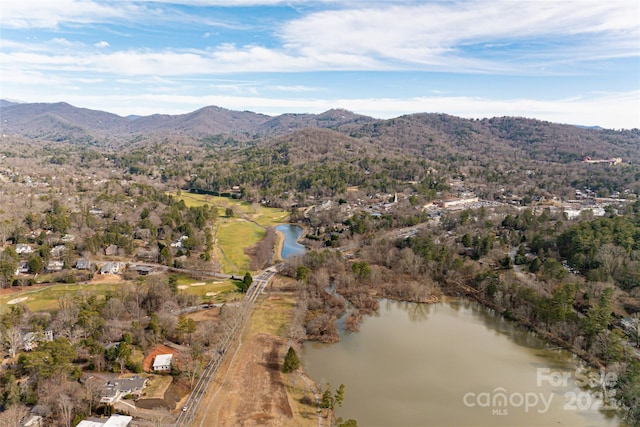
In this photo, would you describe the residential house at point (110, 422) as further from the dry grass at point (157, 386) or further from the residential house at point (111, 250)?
the residential house at point (111, 250)

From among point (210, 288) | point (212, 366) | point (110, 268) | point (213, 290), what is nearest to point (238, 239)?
point (210, 288)

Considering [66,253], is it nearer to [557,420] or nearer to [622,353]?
[557,420]

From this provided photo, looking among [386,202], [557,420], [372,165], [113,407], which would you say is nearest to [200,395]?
[113,407]

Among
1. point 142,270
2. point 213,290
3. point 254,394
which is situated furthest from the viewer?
point 142,270

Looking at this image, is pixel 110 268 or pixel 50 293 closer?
pixel 50 293

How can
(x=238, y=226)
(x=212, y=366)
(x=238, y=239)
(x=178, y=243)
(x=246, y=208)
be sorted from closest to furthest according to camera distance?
(x=212, y=366) → (x=178, y=243) → (x=238, y=239) → (x=238, y=226) → (x=246, y=208)

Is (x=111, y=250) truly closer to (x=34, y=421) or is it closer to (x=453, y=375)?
(x=34, y=421)
